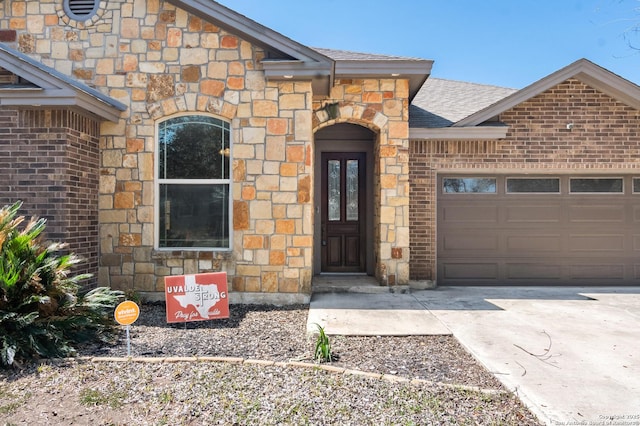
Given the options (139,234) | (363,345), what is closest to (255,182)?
(139,234)

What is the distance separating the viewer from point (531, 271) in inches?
332

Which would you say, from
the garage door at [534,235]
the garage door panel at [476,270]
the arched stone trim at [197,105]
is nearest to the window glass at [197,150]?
the arched stone trim at [197,105]

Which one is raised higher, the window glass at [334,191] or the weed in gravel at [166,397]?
the window glass at [334,191]

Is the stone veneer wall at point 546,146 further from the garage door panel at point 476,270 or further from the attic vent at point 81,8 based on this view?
the attic vent at point 81,8

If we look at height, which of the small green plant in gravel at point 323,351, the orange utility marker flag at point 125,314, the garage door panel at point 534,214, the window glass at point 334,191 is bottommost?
the small green plant in gravel at point 323,351

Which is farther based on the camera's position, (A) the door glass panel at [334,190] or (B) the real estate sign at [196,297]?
(A) the door glass panel at [334,190]

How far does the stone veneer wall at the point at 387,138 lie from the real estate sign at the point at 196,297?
10.9 ft

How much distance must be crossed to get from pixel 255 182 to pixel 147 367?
3546 millimetres

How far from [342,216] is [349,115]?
7.77ft

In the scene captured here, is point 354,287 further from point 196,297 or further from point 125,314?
point 125,314

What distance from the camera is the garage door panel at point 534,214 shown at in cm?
844

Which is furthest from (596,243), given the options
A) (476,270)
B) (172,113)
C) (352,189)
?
(172,113)

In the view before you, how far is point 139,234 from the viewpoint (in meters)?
6.80

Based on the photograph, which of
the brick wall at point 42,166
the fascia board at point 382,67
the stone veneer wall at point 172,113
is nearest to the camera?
the brick wall at point 42,166
